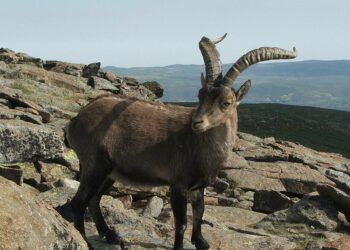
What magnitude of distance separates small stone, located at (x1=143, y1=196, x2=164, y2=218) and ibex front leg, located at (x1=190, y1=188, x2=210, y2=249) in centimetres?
453

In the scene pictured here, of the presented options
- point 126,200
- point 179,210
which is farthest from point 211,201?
point 179,210

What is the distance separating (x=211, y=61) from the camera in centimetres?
1461

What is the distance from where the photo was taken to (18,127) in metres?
18.0

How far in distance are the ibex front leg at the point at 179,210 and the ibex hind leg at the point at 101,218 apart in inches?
59.5

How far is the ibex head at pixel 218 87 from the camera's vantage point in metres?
13.6

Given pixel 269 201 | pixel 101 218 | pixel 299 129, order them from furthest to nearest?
pixel 299 129 → pixel 269 201 → pixel 101 218

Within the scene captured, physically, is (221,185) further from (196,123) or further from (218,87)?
(196,123)

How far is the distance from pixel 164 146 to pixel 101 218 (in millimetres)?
2624

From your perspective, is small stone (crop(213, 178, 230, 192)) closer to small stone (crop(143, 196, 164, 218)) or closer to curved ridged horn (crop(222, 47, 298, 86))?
small stone (crop(143, 196, 164, 218))

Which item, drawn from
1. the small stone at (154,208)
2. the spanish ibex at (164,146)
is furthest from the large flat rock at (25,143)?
the spanish ibex at (164,146)

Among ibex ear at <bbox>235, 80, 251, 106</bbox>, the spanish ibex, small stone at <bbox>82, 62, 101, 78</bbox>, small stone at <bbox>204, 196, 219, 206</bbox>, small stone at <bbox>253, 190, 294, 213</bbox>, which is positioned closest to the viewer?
the spanish ibex

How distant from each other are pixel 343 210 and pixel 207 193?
7.59 m

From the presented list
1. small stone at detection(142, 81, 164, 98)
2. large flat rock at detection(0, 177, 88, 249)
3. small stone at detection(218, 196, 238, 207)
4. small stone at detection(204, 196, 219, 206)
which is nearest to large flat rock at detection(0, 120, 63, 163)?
small stone at detection(204, 196, 219, 206)

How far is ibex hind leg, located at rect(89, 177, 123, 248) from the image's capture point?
45.3ft
